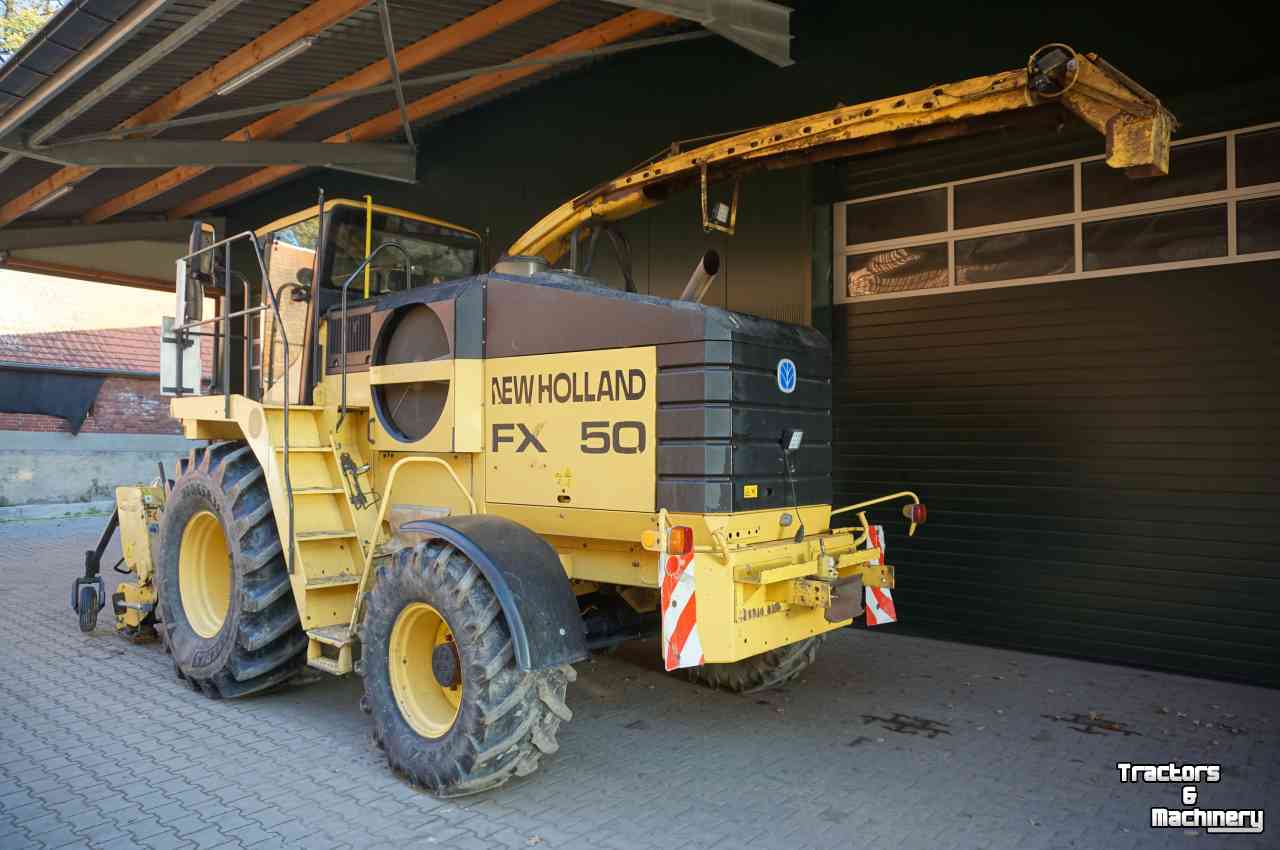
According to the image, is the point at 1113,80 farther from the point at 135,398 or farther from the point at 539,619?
the point at 135,398

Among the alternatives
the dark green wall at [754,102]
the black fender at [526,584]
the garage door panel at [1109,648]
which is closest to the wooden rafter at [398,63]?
the dark green wall at [754,102]

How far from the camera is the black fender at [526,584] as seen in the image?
354cm

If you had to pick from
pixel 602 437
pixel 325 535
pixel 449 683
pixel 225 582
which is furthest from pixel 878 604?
pixel 225 582

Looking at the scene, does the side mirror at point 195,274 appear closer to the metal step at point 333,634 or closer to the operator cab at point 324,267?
the operator cab at point 324,267

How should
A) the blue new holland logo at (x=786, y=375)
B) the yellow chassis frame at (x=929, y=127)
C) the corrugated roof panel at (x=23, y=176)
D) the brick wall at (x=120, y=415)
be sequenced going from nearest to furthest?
the yellow chassis frame at (x=929, y=127)
the blue new holland logo at (x=786, y=375)
the corrugated roof panel at (x=23, y=176)
the brick wall at (x=120, y=415)

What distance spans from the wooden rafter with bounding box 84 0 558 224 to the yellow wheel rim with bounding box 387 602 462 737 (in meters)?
5.43

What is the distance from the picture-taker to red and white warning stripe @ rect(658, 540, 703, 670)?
12.2 ft

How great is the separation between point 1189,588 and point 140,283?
61.2 feet

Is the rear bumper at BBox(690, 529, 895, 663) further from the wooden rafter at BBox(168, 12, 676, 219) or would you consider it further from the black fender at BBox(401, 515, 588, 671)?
the wooden rafter at BBox(168, 12, 676, 219)

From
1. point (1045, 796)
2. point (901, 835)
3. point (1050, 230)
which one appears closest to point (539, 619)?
point (901, 835)

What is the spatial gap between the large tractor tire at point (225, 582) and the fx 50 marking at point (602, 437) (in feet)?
5.41

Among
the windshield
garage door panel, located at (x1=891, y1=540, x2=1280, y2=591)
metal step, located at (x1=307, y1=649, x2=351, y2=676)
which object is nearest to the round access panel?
the windshield

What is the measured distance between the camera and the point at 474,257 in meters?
6.14

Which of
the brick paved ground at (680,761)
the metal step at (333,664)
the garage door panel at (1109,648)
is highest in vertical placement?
the metal step at (333,664)
